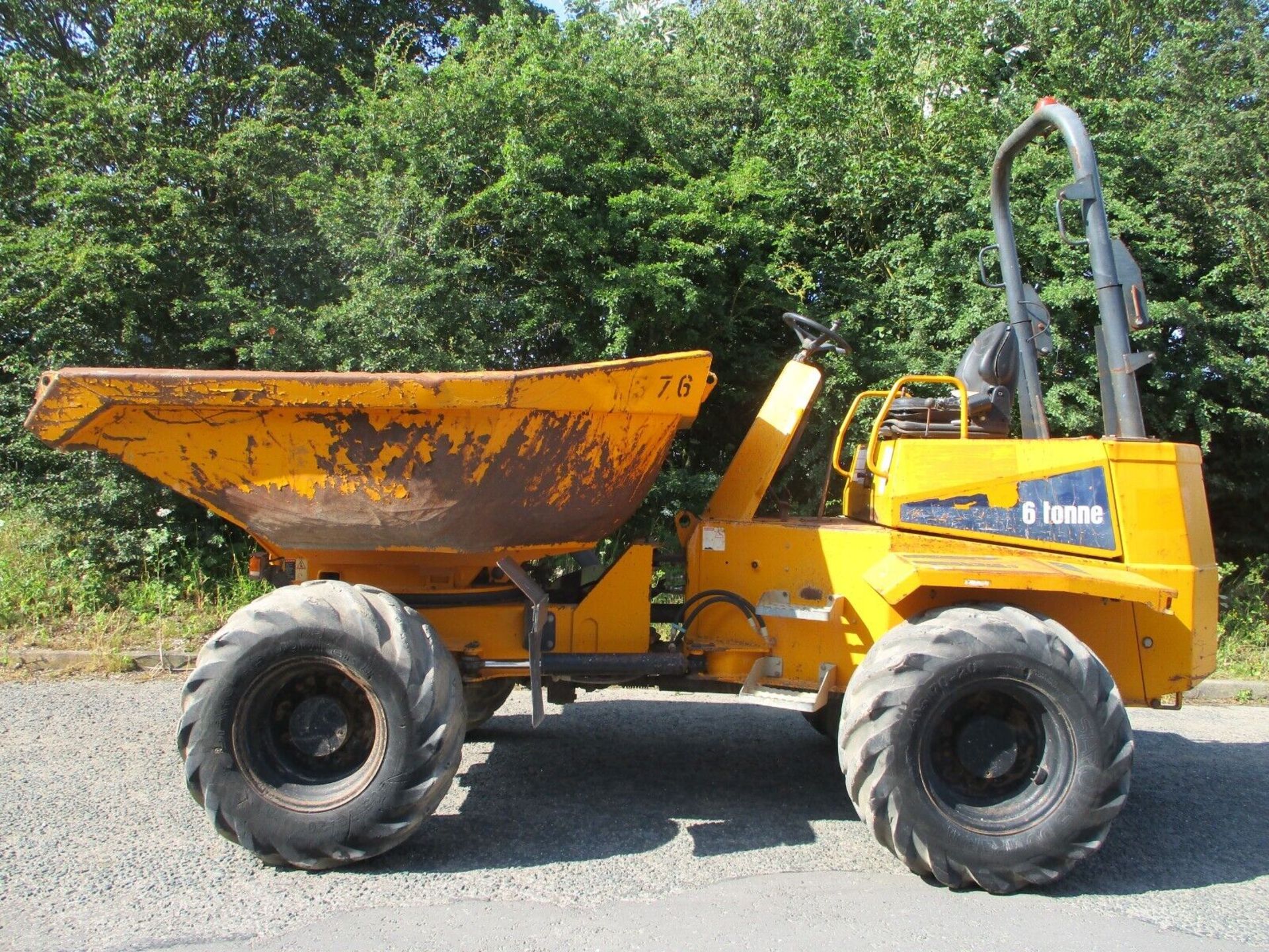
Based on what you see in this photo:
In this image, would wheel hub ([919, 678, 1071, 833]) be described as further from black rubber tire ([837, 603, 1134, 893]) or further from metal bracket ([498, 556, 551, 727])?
Answer: metal bracket ([498, 556, 551, 727])

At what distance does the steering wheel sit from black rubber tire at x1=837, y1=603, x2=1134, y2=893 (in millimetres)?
1665

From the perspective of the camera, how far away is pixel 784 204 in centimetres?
980

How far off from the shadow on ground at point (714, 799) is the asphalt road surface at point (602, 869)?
0.05ft

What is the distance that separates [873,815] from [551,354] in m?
6.80

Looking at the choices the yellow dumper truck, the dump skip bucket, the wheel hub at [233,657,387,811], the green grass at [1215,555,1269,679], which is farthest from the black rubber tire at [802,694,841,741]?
the green grass at [1215,555,1269,679]

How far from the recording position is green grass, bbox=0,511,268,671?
7.96 metres

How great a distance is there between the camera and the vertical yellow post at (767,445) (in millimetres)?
4863

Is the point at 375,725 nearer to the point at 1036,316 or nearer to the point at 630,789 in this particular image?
the point at 630,789

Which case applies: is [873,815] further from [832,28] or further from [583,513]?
[832,28]

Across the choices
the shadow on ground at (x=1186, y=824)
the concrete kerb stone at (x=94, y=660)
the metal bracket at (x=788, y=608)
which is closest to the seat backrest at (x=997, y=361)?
the metal bracket at (x=788, y=608)

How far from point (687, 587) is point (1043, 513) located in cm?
165

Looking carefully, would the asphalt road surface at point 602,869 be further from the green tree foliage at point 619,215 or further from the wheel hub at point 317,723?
the green tree foliage at point 619,215

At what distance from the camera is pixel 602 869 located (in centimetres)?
391

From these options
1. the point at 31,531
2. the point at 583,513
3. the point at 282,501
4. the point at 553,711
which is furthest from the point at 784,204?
A: the point at 31,531
